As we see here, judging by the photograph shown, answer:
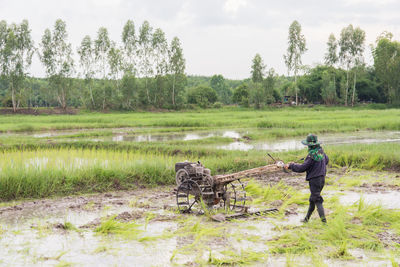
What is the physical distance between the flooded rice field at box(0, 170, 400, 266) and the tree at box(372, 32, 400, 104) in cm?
4004

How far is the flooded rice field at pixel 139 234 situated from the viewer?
163 inches

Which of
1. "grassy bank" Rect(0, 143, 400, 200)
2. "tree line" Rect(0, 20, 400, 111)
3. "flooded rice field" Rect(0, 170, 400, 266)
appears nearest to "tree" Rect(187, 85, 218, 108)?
"tree line" Rect(0, 20, 400, 111)

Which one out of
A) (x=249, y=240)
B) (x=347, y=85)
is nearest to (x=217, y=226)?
(x=249, y=240)

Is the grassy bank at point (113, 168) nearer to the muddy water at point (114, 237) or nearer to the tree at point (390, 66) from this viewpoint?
the muddy water at point (114, 237)

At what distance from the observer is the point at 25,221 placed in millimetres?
5566

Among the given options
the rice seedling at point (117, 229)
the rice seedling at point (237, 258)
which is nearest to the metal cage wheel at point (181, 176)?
the rice seedling at point (117, 229)

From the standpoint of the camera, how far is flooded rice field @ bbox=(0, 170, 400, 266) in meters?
4.14

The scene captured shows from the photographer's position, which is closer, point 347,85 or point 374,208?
point 374,208

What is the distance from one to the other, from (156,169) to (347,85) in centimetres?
3815

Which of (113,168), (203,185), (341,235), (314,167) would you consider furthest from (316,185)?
(113,168)

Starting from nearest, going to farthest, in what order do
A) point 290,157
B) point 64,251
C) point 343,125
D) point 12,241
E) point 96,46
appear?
point 64,251, point 12,241, point 290,157, point 343,125, point 96,46

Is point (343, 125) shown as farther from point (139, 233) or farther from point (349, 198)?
point (139, 233)

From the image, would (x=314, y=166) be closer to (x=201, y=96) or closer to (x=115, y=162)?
(x=115, y=162)

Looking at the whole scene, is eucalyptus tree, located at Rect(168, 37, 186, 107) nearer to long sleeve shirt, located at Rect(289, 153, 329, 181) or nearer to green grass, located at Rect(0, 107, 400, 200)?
green grass, located at Rect(0, 107, 400, 200)
